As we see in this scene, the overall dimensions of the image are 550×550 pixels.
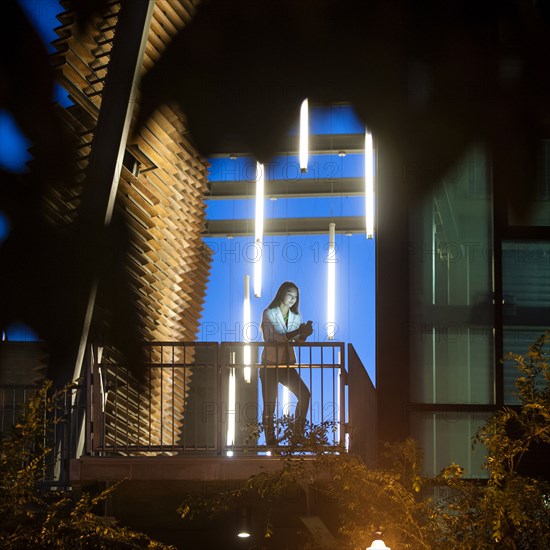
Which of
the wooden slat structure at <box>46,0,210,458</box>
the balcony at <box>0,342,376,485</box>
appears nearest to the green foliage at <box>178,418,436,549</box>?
the balcony at <box>0,342,376,485</box>

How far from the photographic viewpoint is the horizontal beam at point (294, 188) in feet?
63.4

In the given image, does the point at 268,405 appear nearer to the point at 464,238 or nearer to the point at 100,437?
the point at 100,437

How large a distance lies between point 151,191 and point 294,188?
4.37 metres

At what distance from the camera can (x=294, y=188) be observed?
64.3 feet

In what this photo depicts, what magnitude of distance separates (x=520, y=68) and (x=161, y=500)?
18.1 ft

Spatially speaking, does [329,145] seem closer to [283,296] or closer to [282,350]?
[283,296]

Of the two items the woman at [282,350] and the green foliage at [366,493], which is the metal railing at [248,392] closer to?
the woman at [282,350]

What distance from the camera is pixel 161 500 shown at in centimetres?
1261

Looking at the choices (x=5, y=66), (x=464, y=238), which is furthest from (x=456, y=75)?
(x=5, y=66)

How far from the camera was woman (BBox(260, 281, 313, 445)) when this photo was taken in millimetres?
12016

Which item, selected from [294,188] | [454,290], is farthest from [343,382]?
[294,188]

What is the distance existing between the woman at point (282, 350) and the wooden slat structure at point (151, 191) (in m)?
1.06

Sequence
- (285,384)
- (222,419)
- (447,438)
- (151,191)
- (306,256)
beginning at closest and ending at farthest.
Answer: (447,438) < (222,419) < (285,384) < (151,191) < (306,256)

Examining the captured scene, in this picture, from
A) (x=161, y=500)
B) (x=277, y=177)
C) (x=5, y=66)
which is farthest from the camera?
(x=277, y=177)
